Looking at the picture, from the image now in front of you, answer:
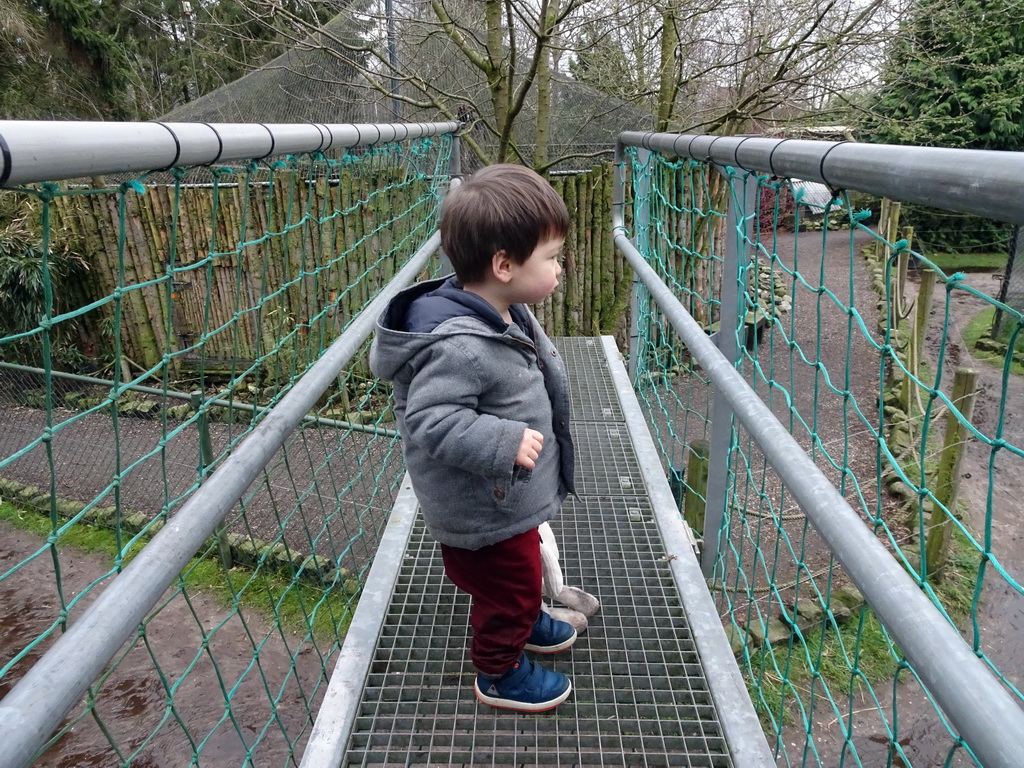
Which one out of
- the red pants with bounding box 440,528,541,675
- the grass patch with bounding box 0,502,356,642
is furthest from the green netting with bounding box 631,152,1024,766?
the grass patch with bounding box 0,502,356,642

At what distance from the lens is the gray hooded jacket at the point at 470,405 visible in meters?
1.32

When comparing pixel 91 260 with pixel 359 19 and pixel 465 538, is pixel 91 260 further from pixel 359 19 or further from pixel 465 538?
pixel 465 538

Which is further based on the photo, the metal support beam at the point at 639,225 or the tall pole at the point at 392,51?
the tall pole at the point at 392,51

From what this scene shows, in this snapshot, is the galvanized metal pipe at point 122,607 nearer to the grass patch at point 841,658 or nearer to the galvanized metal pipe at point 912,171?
the galvanized metal pipe at point 912,171

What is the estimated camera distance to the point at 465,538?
4.92 feet

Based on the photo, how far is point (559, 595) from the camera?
1965 mm

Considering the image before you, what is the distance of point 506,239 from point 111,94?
48.5 ft

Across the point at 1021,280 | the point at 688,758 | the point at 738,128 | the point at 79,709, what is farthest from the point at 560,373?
the point at 1021,280

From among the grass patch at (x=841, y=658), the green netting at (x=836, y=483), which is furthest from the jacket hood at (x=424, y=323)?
the grass patch at (x=841, y=658)

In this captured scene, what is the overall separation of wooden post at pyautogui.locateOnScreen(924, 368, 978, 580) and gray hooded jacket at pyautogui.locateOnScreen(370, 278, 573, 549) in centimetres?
330

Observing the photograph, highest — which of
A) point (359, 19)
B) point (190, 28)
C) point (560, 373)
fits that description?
point (190, 28)

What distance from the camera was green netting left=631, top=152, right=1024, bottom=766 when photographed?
124cm

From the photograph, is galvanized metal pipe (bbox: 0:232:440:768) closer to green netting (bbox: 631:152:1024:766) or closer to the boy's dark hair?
the boy's dark hair

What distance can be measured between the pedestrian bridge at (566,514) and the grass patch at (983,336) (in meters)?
0.98
